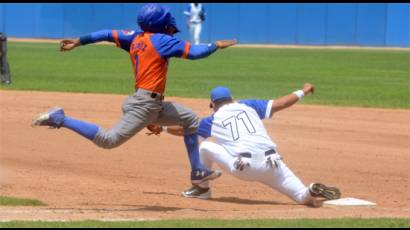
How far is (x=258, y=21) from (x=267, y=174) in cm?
3602

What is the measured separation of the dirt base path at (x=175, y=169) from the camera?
794cm

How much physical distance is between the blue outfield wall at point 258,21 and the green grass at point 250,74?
4985mm

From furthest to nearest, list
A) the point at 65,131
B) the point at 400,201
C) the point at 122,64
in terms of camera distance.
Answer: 1. the point at 122,64
2. the point at 65,131
3. the point at 400,201

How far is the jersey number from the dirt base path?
0.67 meters

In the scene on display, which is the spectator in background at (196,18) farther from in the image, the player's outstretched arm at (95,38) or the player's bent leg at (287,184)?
the player's bent leg at (287,184)

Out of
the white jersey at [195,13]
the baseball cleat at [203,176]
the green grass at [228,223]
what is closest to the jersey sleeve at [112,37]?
the baseball cleat at [203,176]

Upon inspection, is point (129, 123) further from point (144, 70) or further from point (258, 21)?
point (258, 21)

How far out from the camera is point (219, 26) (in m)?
44.6

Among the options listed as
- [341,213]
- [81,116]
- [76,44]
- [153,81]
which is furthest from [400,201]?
[81,116]

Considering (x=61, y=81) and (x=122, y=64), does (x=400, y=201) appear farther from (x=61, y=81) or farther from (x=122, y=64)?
(x=122, y=64)

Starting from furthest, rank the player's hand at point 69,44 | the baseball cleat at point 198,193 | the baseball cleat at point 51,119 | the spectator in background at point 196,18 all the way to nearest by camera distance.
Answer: the spectator in background at point 196,18 < the baseball cleat at point 198,193 < the player's hand at point 69,44 < the baseball cleat at point 51,119

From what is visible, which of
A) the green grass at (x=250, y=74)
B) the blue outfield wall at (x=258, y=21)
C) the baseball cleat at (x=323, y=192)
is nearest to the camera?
the baseball cleat at (x=323, y=192)

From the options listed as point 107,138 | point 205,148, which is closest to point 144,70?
point 107,138

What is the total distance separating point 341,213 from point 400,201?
52.0 inches
